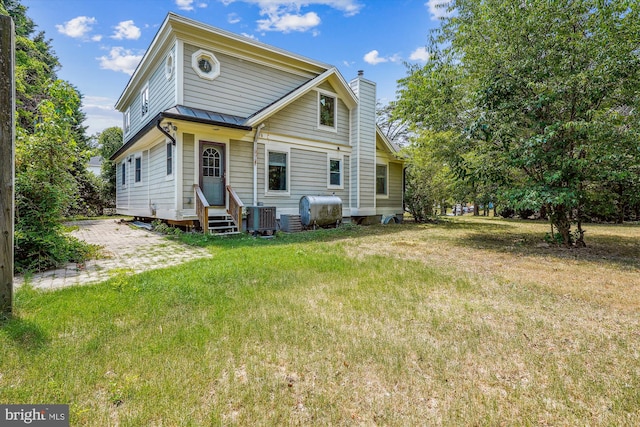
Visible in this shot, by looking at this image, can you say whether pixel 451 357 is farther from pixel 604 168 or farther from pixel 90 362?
pixel 604 168

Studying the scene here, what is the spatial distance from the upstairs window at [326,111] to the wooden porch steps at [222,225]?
5367 mm

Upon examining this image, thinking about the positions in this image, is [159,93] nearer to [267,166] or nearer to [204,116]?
[204,116]

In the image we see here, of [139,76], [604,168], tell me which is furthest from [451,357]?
[139,76]

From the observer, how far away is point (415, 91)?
398 inches

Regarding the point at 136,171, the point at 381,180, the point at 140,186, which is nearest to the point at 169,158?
the point at 140,186

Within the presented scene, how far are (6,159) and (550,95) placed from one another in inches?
362

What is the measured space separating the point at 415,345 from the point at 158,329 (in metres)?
2.30

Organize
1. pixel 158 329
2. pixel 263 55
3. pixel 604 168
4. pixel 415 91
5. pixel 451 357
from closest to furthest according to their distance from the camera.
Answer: pixel 451 357 → pixel 158 329 → pixel 604 168 → pixel 415 91 → pixel 263 55

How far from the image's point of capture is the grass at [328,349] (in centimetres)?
182

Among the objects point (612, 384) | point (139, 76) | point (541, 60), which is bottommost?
point (612, 384)

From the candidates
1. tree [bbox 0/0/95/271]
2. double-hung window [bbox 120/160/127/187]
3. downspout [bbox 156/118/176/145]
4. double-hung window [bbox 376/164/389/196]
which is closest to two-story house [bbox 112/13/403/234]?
downspout [bbox 156/118/176/145]

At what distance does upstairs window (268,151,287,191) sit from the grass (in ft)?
21.5

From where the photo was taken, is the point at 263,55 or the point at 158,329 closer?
the point at 158,329

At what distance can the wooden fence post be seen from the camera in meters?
2.93
